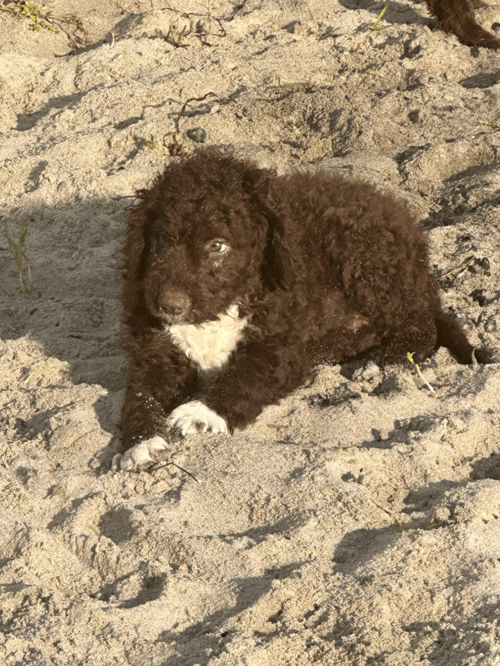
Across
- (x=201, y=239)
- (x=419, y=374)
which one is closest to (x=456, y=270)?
(x=419, y=374)

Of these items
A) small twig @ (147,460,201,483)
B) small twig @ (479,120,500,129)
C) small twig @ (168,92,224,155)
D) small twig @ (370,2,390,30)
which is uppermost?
small twig @ (479,120,500,129)

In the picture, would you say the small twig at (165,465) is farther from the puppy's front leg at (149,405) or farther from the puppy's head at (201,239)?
the puppy's head at (201,239)

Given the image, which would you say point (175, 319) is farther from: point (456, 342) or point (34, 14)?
point (34, 14)

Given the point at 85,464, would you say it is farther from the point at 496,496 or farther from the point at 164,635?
the point at 496,496

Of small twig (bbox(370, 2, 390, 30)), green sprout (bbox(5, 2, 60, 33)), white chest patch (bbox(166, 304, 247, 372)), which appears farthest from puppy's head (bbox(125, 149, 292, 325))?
green sprout (bbox(5, 2, 60, 33))

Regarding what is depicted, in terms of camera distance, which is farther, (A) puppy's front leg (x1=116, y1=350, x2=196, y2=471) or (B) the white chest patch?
(B) the white chest patch

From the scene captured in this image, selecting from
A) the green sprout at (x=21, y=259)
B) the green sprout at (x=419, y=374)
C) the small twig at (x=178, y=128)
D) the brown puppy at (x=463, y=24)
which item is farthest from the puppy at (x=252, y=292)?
the brown puppy at (x=463, y=24)

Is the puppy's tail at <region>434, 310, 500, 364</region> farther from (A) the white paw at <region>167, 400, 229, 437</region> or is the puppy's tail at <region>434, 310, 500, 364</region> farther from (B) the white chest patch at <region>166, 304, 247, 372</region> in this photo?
(A) the white paw at <region>167, 400, 229, 437</region>
